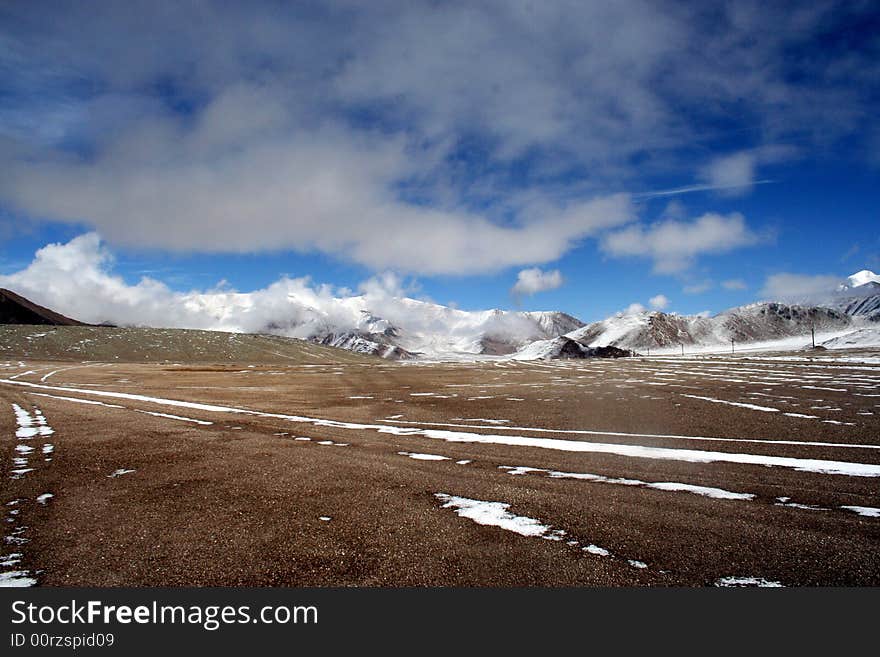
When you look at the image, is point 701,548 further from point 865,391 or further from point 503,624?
point 865,391

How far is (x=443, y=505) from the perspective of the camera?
8.52 metres

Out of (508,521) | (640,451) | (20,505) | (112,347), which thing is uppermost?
(112,347)

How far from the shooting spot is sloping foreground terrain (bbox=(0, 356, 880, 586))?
588cm

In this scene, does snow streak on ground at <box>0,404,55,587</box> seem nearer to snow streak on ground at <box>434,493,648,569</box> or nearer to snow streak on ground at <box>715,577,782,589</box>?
snow streak on ground at <box>434,493,648,569</box>

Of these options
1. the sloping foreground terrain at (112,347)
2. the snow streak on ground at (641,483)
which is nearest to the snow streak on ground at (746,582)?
the snow streak on ground at (641,483)

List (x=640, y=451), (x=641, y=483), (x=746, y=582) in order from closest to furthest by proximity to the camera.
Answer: (x=746, y=582) → (x=641, y=483) → (x=640, y=451)

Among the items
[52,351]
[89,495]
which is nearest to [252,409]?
[89,495]

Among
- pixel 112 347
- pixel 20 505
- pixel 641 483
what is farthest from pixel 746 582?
pixel 112 347

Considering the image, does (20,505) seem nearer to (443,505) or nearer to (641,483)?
(443,505)

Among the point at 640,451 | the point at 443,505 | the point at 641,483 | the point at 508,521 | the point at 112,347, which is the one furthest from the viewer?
the point at 112,347

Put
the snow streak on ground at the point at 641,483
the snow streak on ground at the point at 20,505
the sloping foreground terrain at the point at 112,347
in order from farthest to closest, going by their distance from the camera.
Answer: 1. the sloping foreground terrain at the point at 112,347
2. the snow streak on ground at the point at 641,483
3. the snow streak on ground at the point at 20,505

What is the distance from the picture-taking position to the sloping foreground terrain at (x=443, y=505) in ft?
19.3

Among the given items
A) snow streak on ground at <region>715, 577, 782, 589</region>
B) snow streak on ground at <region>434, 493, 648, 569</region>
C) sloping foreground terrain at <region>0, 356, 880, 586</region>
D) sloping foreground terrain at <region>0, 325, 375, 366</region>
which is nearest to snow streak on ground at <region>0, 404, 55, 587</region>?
sloping foreground terrain at <region>0, 356, 880, 586</region>

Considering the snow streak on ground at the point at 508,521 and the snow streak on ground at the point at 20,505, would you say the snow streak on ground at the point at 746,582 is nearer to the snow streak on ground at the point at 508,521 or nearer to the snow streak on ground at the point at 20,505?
the snow streak on ground at the point at 508,521
